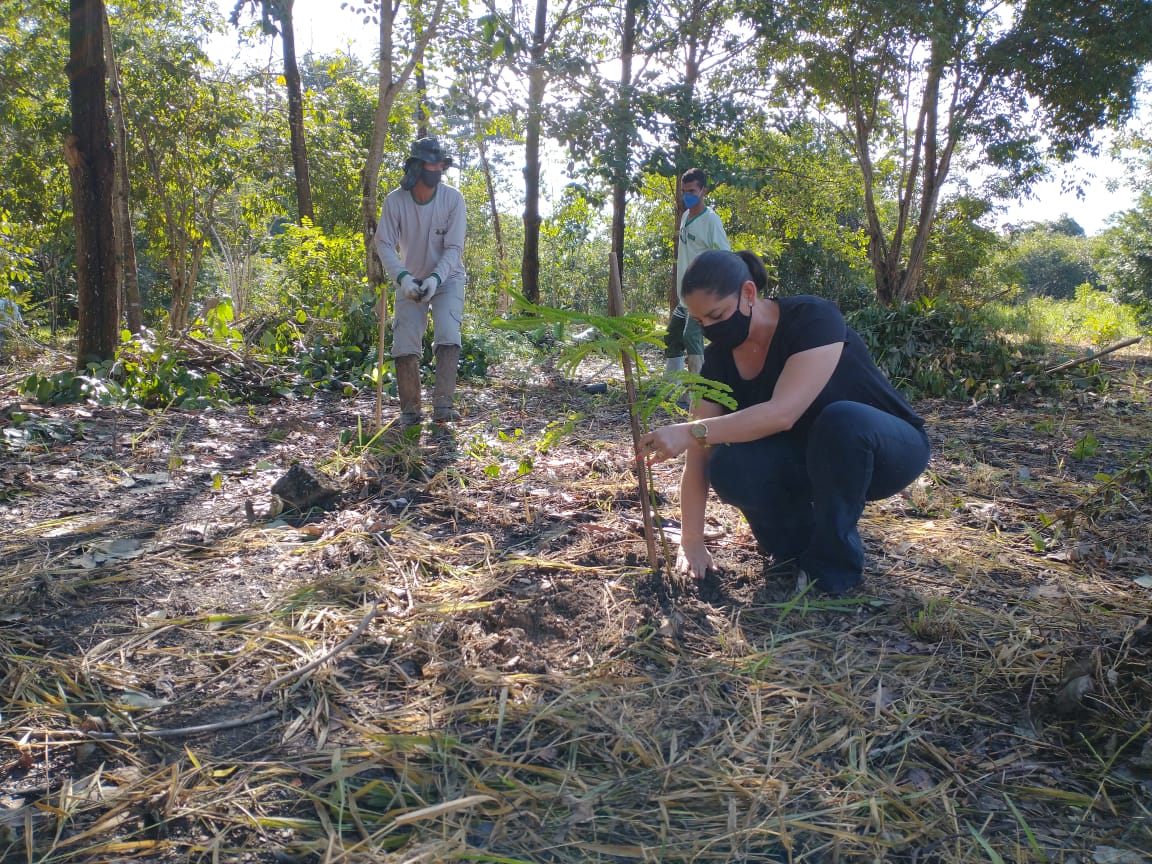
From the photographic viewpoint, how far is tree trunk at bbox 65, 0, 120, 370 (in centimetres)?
548

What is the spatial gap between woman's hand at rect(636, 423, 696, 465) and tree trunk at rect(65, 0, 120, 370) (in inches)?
208

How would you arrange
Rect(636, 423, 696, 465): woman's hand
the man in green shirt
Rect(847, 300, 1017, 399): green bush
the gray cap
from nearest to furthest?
Rect(636, 423, 696, 465): woman's hand → the gray cap → the man in green shirt → Rect(847, 300, 1017, 399): green bush

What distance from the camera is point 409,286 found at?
4445mm

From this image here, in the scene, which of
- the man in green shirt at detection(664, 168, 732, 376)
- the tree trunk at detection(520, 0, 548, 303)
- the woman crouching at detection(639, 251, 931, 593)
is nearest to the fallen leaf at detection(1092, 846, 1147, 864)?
the woman crouching at detection(639, 251, 931, 593)

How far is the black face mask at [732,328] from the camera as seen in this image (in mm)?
2248

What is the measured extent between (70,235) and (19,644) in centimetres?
1586

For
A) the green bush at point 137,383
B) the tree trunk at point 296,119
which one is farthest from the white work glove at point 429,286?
the tree trunk at point 296,119

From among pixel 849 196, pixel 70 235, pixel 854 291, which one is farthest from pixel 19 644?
pixel 854 291

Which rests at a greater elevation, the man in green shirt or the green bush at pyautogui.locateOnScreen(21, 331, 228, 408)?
the man in green shirt

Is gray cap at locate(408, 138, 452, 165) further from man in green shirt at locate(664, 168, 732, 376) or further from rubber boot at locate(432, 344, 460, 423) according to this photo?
man in green shirt at locate(664, 168, 732, 376)

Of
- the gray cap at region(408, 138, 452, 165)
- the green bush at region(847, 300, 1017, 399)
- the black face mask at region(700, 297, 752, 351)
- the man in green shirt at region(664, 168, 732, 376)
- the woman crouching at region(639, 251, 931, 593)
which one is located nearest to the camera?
the woman crouching at region(639, 251, 931, 593)

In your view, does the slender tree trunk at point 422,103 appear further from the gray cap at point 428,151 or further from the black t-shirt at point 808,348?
the black t-shirt at point 808,348

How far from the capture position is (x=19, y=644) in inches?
78.5

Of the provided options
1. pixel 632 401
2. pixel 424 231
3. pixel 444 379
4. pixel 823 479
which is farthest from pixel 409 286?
pixel 823 479
